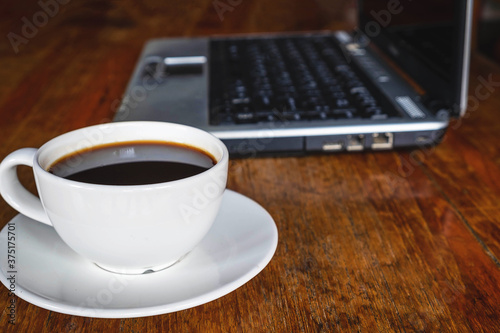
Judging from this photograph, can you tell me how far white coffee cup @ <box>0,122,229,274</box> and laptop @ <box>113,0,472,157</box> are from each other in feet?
0.67

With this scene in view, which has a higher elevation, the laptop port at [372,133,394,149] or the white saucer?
the white saucer

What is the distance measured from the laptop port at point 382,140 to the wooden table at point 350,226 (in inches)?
0.6

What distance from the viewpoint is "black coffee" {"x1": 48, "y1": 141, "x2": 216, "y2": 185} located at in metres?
0.39

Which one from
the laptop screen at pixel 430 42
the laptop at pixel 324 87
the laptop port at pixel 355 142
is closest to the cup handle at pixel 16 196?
the laptop at pixel 324 87

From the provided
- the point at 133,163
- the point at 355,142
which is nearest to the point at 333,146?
the point at 355,142

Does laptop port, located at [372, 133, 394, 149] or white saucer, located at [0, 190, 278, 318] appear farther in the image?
laptop port, located at [372, 133, 394, 149]

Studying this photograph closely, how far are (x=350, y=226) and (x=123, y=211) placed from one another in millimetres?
213

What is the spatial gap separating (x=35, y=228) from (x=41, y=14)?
3.62 feet

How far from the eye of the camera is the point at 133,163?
0.42m

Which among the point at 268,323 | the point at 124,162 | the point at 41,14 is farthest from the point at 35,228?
the point at 41,14

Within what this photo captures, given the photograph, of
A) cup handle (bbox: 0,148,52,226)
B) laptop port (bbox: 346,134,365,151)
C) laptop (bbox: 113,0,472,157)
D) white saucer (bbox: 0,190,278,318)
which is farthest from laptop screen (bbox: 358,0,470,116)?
cup handle (bbox: 0,148,52,226)

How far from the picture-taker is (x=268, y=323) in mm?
360

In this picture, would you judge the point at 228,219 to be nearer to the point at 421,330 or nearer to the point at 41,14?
the point at 421,330

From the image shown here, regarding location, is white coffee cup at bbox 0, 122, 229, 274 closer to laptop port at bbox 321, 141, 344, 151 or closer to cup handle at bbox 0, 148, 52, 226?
cup handle at bbox 0, 148, 52, 226
